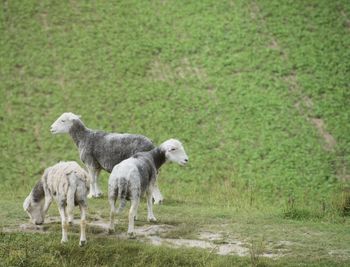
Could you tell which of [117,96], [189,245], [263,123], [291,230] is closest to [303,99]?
[263,123]

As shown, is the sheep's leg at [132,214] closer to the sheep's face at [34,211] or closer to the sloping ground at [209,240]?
the sloping ground at [209,240]

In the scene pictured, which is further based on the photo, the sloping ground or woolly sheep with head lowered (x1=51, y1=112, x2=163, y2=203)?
woolly sheep with head lowered (x1=51, y1=112, x2=163, y2=203)

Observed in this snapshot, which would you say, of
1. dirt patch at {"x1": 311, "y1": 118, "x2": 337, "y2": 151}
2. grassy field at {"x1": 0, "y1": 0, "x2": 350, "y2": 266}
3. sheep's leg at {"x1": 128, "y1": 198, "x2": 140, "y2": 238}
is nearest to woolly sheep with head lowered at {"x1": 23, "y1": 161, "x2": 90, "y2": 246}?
grassy field at {"x1": 0, "y1": 0, "x2": 350, "y2": 266}

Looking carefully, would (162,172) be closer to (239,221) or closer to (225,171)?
(225,171)

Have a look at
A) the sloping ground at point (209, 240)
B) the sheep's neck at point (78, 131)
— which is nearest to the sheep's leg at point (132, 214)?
the sloping ground at point (209, 240)

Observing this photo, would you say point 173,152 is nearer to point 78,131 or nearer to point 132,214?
point 132,214

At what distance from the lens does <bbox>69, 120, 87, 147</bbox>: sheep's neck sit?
17.1m

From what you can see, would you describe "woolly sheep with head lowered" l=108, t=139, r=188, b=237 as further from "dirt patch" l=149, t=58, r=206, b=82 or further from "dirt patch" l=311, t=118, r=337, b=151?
"dirt patch" l=149, t=58, r=206, b=82

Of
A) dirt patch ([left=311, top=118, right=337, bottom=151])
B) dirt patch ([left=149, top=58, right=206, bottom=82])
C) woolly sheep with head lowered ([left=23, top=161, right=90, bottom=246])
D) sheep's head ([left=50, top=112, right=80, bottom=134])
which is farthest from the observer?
dirt patch ([left=149, top=58, right=206, bottom=82])

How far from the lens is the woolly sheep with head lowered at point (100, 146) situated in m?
16.1

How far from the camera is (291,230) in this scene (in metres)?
14.0

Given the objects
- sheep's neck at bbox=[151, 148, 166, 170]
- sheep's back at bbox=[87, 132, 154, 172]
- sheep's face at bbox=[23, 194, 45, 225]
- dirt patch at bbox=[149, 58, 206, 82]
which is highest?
dirt patch at bbox=[149, 58, 206, 82]

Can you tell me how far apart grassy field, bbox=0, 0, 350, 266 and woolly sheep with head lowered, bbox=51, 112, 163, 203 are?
96 cm

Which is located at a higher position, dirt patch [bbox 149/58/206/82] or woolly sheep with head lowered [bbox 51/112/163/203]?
dirt patch [bbox 149/58/206/82]
